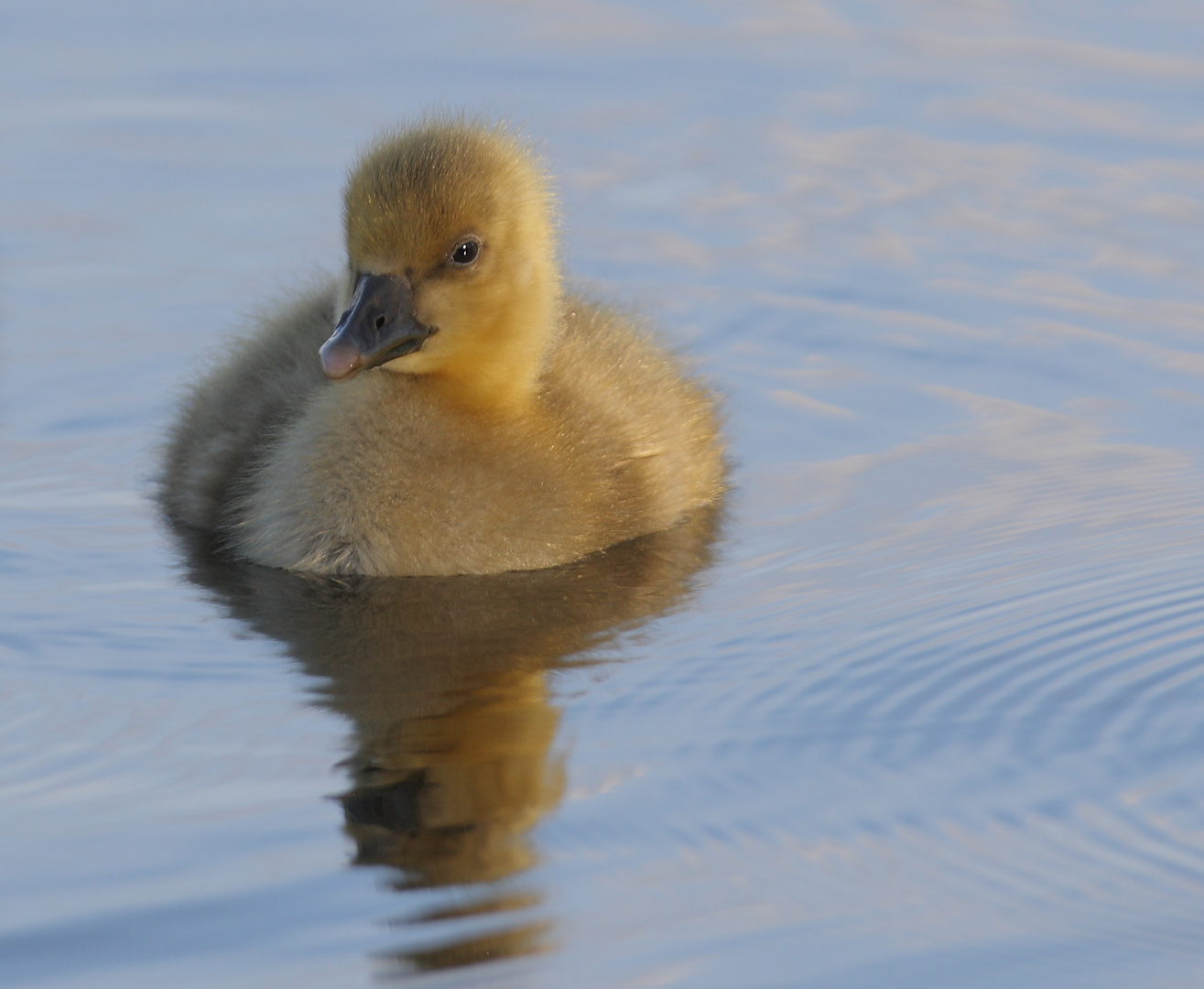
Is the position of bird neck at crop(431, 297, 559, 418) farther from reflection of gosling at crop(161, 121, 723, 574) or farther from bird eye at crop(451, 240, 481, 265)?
bird eye at crop(451, 240, 481, 265)

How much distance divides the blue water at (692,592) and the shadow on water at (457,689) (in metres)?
0.01

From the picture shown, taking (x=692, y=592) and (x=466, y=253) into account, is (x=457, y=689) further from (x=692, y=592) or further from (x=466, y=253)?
(x=466, y=253)

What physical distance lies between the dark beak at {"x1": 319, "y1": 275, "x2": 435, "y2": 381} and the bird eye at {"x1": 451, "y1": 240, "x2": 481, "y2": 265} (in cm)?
16

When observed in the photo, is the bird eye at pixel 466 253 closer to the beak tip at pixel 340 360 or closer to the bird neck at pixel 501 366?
the bird neck at pixel 501 366

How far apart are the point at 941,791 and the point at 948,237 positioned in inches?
187

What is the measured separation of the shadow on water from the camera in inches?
157

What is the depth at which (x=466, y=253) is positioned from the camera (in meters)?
5.85

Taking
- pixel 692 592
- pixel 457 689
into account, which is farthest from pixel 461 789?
pixel 692 592

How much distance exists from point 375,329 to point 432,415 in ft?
1.00

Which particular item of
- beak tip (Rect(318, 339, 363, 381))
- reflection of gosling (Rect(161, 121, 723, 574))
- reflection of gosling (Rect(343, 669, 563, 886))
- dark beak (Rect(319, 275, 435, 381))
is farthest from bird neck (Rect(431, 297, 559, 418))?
reflection of gosling (Rect(343, 669, 563, 886))

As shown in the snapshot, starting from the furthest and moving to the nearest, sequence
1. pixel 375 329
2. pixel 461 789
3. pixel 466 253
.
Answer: pixel 466 253, pixel 375 329, pixel 461 789

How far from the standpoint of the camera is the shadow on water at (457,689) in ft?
13.1

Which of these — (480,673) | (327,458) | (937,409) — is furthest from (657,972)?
(937,409)

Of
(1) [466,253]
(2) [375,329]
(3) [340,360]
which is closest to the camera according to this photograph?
(3) [340,360]
